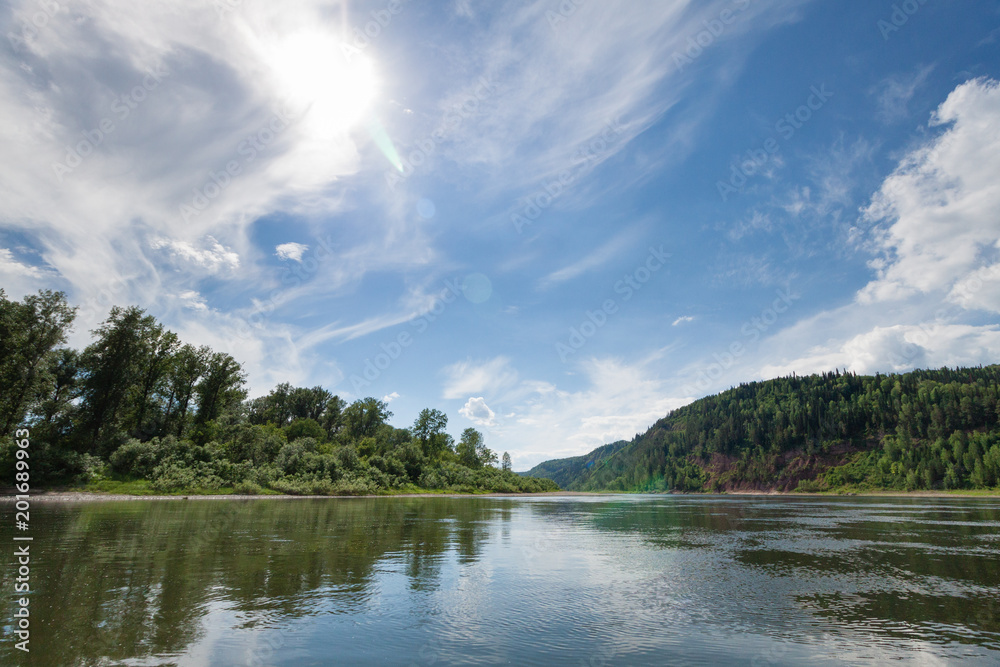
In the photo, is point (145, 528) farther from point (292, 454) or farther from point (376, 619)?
point (292, 454)

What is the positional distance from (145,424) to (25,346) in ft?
91.5

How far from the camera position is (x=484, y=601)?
15.6 metres

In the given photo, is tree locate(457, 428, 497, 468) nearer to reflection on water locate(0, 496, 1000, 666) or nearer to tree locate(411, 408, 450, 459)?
tree locate(411, 408, 450, 459)

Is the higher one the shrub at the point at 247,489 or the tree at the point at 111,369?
the tree at the point at 111,369

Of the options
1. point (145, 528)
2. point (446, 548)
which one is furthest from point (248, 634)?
point (145, 528)

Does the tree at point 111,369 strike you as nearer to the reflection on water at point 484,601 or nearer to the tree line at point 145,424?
the tree line at point 145,424

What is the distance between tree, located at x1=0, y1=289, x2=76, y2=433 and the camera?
5225 cm

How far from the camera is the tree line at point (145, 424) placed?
54969 millimetres

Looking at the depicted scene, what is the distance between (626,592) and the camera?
17.2 m

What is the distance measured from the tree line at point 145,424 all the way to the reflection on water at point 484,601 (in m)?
36.9

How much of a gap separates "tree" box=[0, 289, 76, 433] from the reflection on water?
36464 millimetres

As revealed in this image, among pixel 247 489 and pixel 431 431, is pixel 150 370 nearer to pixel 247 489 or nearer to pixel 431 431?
pixel 247 489

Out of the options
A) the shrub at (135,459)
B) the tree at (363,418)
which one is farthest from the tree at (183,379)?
the tree at (363,418)

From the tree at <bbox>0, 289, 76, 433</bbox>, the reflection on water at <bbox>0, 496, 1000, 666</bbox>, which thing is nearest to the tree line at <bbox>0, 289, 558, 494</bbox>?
the tree at <bbox>0, 289, 76, 433</bbox>
